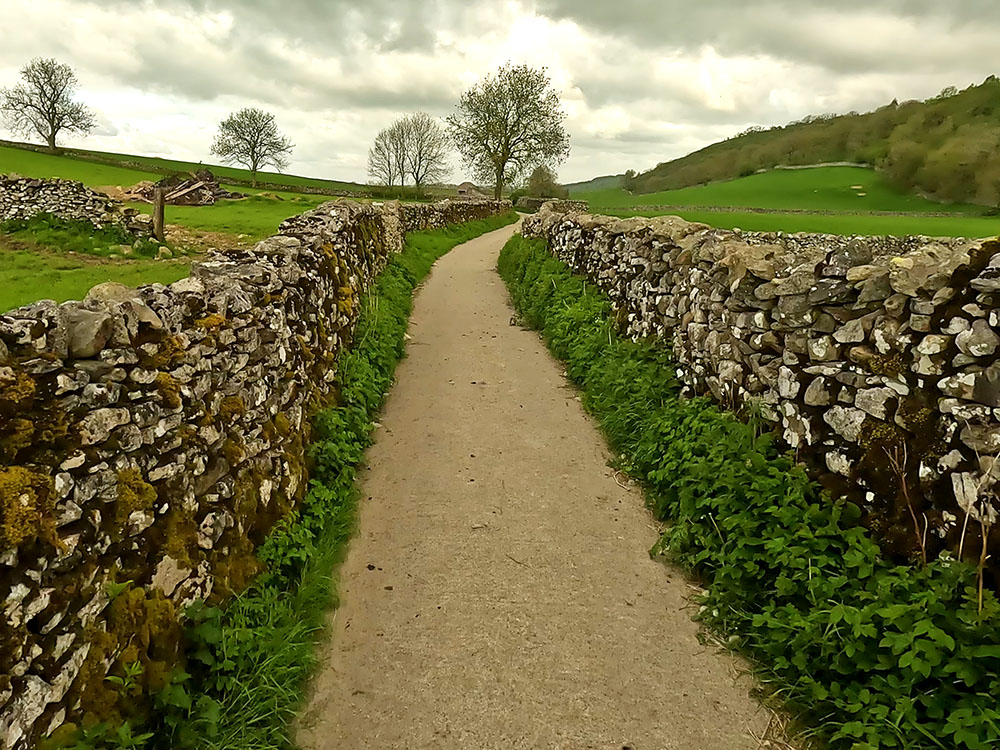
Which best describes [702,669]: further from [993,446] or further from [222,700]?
[222,700]

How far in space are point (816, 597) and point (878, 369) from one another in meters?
1.66

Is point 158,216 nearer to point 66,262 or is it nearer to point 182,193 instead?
point 66,262

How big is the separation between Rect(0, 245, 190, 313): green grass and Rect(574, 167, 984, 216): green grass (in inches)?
1955

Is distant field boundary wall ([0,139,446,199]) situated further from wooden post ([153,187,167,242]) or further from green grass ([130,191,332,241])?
wooden post ([153,187,167,242])

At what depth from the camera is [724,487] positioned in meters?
5.23

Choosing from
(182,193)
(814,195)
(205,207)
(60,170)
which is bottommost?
(205,207)

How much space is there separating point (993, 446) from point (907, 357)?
825 mm

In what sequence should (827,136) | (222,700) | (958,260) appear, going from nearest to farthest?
(222,700)
(958,260)
(827,136)

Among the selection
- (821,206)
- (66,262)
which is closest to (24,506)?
(66,262)

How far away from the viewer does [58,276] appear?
920cm

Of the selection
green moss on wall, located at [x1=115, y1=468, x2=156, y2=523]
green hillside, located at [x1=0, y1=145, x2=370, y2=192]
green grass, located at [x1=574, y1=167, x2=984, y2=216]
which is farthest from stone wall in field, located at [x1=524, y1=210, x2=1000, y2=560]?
green grass, located at [x1=574, y1=167, x2=984, y2=216]

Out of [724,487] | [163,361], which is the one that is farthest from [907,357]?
[163,361]

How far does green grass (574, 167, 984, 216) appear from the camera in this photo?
53.8 m

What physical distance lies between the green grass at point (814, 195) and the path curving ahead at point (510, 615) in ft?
173
